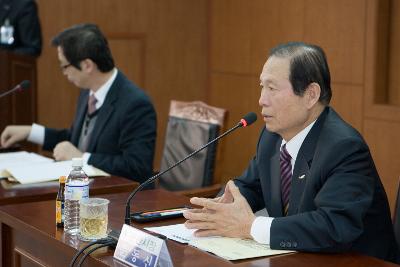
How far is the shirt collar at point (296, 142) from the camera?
2463mm

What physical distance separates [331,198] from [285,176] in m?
0.30

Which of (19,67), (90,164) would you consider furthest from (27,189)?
(19,67)

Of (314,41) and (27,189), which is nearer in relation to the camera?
(27,189)

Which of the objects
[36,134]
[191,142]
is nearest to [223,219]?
[191,142]

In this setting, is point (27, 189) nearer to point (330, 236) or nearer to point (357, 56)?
point (330, 236)

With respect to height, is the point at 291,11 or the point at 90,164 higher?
the point at 291,11

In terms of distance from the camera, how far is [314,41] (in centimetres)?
554

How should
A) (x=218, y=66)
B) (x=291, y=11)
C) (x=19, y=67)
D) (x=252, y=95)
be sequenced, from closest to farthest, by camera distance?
1. (x=19, y=67)
2. (x=291, y=11)
3. (x=252, y=95)
4. (x=218, y=66)

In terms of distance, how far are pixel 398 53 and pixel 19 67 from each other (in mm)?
2593

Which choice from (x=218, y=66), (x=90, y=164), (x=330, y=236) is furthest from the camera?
(x=218, y=66)

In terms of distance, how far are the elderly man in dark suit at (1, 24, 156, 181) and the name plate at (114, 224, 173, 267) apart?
1.62 m

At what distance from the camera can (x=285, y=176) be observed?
251cm

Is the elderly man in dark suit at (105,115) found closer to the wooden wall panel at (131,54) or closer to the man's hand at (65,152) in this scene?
the man's hand at (65,152)

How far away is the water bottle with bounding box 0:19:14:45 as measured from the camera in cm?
558
